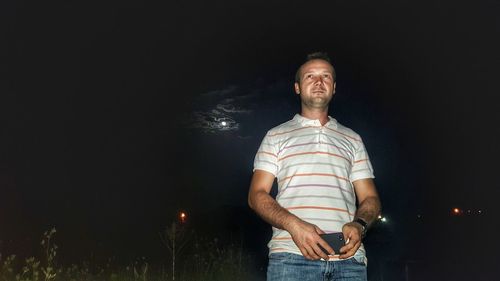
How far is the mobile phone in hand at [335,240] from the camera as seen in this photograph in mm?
2361

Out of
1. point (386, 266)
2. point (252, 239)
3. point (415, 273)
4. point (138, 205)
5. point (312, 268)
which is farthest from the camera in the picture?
point (138, 205)

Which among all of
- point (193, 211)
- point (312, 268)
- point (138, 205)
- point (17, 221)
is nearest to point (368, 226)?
point (312, 268)

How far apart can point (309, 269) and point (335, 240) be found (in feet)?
0.74

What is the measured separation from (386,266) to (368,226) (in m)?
11.7

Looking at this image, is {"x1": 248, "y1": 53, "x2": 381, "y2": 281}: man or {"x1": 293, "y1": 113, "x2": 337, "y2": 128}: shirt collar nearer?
{"x1": 248, "y1": 53, "x2": 381, "y2": 281}: man

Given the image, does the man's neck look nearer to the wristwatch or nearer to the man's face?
the man's face

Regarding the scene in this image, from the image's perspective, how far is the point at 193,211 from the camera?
28.1 meters

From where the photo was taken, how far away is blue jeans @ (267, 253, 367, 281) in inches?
96.5

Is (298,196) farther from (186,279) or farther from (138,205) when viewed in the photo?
(138,205)

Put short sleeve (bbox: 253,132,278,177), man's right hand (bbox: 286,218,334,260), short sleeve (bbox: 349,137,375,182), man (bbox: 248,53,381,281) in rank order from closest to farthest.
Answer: man's right hand (bbox: 286,218,334,260) → man (bbox: 248,53,381,281) → short sleeve (bbox: 253,132,278,177) → short sleeve (bbox: 349,137,375,182)

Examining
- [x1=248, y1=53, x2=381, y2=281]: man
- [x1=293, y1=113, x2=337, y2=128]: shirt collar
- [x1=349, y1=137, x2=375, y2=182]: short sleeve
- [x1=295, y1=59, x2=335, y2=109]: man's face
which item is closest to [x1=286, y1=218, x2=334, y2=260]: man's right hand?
[x1=248, y1=53, x2=381, y2=281]: man

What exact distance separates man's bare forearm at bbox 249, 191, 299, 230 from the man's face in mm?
675

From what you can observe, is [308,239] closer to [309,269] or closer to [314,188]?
[309,269]

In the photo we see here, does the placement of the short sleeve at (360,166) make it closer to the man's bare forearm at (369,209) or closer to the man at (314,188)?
the man at (314,188)
